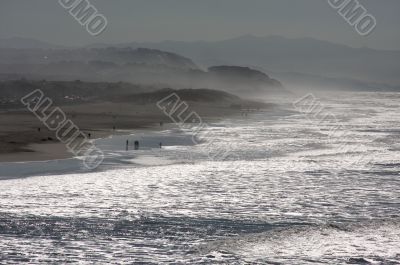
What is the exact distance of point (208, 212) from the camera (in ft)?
76.5

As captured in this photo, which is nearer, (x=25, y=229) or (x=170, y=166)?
(x=25, y=229)

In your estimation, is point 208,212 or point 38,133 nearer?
point 208,212

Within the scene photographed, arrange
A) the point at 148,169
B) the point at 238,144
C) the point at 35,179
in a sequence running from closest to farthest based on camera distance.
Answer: the point at 35,179 → the point at 148,169 → the point at 238,144

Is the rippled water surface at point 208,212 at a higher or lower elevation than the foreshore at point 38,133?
lower

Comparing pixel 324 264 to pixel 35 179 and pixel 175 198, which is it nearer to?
pixel 175 198

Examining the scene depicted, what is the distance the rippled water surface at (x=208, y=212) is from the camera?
17922mm

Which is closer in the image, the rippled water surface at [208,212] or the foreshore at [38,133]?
the rippled water surface at [208,212]

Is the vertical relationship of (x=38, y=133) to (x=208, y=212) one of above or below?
above

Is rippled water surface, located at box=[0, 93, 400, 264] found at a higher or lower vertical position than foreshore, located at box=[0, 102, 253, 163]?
lower

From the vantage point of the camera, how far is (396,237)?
793 inches

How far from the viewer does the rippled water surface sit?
17.9 m

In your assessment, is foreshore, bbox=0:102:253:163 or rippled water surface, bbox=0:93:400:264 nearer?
rippled water surface, bbox=0:93:400:264

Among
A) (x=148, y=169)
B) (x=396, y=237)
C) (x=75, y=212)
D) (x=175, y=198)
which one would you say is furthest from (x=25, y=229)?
(x=148, y=169)

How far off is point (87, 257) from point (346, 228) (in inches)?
352
